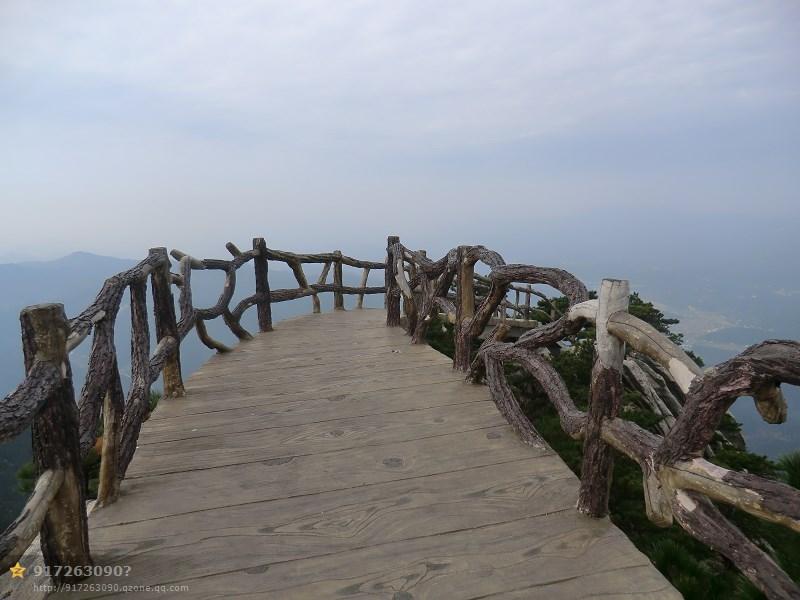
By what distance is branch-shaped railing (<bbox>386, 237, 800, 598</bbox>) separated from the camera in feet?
4.21

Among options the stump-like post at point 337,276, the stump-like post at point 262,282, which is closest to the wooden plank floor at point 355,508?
the stump-like post at point 262,282

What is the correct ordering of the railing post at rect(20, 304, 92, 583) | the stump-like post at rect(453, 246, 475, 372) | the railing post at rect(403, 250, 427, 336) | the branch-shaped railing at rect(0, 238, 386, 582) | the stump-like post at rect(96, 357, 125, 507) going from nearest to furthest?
the branch-shaped railing at rect(0, 238, 386, 582) → the railing post at rect(20, 304, 92, 583) → the stump-like post at rect(96, 357, 125, 507) → the stump-like post at rect(453, 246, 475, 372) → the railing post at rect(403, 250, 427, 336)

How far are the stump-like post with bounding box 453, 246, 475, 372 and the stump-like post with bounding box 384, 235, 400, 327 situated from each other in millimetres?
2308

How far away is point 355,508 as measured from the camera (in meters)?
2.16

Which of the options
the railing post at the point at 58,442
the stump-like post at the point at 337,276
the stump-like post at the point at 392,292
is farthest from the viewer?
the stump-like post at the point at 337,276

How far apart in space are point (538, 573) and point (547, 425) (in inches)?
173

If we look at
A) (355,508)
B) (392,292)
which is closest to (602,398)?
(355,508)

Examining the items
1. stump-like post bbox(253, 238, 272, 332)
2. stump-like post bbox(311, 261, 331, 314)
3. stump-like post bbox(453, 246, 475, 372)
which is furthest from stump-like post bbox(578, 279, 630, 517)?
stump-like post bbox(311, 261, 331, 314)

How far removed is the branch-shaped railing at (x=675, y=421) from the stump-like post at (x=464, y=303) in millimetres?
479

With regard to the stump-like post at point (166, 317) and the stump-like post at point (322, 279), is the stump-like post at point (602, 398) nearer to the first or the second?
the stump-like post at point (166, 317)

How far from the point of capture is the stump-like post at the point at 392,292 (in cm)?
646

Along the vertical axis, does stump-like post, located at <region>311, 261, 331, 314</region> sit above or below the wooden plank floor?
above

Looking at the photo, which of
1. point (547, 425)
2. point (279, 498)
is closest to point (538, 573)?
point (279, 498)

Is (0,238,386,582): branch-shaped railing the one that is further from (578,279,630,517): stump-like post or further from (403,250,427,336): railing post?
(403,250,427,336): railing post
